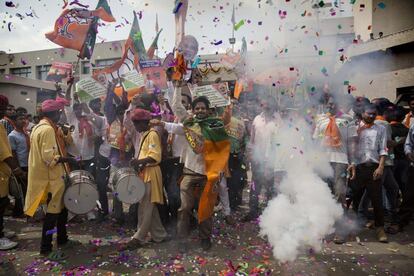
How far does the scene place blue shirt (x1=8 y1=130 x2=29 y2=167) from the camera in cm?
618

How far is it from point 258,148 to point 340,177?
Answer: 58.6 inches

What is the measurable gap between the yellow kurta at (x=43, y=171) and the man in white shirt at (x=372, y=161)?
462cm

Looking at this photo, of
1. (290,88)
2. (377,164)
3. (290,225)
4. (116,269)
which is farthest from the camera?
(290,88)

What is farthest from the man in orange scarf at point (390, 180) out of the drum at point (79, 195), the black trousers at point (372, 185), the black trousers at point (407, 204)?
the drum at point (79, 195)

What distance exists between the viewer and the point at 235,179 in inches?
260

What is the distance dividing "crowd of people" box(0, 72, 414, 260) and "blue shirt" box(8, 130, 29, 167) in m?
0.02

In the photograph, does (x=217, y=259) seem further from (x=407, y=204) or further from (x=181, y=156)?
(x=407, y=204)

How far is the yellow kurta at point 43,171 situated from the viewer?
4.16 meters

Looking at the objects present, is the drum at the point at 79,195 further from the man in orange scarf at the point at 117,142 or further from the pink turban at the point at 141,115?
the pink turban at the point at 141,115

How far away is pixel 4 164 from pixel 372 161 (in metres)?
5.67

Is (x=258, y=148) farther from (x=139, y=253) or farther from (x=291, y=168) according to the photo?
(x=139, y=253)

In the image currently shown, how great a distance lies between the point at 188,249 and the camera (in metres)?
4.56

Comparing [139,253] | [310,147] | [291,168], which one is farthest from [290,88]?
[139,253]

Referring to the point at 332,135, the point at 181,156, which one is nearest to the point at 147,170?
the point at 181,156
